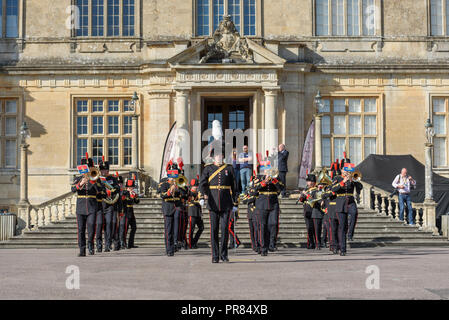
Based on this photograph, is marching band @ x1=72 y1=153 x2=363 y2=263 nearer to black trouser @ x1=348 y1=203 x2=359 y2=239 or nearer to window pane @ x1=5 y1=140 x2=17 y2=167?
black trouser @ x1=348 y1=203 x2=359 y2=239

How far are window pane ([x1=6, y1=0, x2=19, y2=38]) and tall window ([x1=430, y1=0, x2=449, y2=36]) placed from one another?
15400 millimetres

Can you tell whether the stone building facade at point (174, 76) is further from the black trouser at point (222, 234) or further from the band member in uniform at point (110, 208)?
the black trouser at point (222, 234)

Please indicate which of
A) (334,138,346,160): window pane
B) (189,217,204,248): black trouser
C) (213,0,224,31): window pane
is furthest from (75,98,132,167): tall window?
(189,217,204,248): black trouser

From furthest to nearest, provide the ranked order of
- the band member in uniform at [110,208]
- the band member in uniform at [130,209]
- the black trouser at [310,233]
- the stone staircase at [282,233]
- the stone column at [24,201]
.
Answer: the stone column at [24,201] < the stone staircase at [282,233] < the band member in uniform at [130,209] < the black trouser at [310,233] < the band member in uniform at [110,208]

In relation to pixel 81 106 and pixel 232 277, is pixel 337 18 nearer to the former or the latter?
pixel 81 106

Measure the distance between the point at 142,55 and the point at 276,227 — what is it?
531 inches

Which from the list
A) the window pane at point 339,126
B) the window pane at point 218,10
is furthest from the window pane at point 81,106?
the window pane at point 339,126

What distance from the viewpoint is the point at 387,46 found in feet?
97.3

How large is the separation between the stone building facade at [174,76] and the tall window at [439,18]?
0.08m

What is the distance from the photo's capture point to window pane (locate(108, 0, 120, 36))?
29828 millimetres

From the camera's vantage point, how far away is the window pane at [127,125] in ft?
96.7
